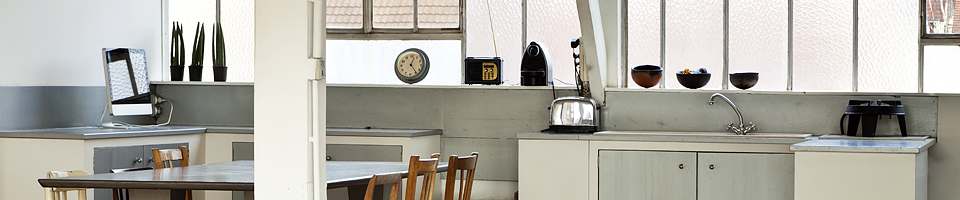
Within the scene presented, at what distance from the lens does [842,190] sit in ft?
20.1

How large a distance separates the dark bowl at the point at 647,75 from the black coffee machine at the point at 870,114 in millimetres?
1088

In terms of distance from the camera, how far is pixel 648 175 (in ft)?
23.6

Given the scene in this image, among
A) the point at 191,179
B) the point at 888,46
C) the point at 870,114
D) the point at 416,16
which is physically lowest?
the point at 191,179

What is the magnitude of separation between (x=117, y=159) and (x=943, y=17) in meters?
4.64

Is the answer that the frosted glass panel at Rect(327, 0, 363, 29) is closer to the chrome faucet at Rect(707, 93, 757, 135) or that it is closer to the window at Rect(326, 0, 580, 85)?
the window at Rect(326, 0, 580, 85)

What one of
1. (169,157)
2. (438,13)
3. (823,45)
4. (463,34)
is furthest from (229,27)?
(823,45)

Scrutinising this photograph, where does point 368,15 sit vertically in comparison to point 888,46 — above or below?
above

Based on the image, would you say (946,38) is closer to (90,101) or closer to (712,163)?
(712,163)

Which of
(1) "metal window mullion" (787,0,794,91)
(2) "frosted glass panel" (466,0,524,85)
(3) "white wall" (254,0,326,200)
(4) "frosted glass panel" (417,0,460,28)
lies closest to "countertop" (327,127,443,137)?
(2) "frosted glass panel" (466,0,524,85)

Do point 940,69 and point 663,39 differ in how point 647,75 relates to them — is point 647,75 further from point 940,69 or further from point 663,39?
point 940,69

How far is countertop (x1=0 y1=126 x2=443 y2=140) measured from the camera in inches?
288

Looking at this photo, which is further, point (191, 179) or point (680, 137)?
point (680, 137)

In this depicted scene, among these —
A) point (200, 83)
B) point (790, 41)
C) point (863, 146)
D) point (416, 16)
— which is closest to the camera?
point (863, 146)

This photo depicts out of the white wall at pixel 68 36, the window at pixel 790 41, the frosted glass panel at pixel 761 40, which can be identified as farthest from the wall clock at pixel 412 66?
the frosted glass panel at pixel 761 40
